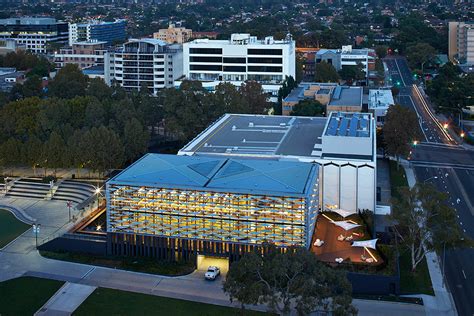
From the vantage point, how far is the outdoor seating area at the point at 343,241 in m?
38.2

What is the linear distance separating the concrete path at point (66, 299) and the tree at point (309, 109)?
43.0m

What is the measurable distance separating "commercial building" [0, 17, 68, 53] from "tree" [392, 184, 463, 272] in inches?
4970

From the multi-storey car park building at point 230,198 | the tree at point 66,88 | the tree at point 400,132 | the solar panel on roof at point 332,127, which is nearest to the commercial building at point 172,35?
the tree at point 66,88

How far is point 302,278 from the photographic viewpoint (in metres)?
29.0

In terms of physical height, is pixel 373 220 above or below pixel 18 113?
below

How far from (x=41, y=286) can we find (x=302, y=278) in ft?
55.8

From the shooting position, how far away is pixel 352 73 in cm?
11038

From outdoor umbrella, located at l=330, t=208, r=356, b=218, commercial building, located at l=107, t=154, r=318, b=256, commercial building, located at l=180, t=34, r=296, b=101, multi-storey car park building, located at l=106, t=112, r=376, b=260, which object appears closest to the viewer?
commercial building, located at l=107, t=154, r=318, b=256

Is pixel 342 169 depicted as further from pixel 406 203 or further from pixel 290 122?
pixel 290 122

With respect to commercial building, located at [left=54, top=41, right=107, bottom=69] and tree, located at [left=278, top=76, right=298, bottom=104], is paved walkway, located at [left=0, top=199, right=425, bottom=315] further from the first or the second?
commercial building, located at [left=54, top=41, right=107, bottom=69]

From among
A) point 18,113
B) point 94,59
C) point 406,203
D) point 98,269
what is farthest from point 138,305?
point 94,59

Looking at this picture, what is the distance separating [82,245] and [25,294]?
6.42 m

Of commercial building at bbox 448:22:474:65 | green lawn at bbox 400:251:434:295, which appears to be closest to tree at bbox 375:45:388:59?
commercial building at bbox 448:22:474:65

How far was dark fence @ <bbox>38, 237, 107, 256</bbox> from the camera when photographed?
41.7 meters
